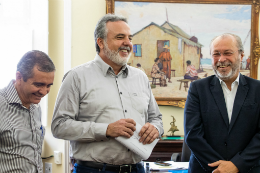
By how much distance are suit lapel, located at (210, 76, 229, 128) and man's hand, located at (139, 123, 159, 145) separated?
20.5 inches

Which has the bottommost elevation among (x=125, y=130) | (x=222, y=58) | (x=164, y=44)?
(x=125, y=130)

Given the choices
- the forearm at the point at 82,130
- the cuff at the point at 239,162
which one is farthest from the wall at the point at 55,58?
the cuff at the point at 239,162

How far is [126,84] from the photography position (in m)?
1.92

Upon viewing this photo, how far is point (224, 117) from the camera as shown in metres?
1.86

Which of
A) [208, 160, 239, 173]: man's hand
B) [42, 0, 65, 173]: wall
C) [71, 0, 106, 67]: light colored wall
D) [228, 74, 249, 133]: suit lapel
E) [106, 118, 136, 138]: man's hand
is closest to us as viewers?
[106, 118, 136, 138]: man's hand

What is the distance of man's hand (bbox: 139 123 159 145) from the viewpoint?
67.8 inches

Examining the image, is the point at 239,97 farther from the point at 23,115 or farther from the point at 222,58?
the point at 23,115

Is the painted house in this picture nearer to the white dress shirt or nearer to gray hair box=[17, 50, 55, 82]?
the white dress shirt

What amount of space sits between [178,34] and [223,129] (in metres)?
2.16

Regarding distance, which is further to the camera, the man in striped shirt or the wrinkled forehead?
the wrinkled forehead

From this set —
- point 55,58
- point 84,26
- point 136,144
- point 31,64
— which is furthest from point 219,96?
point 84,26

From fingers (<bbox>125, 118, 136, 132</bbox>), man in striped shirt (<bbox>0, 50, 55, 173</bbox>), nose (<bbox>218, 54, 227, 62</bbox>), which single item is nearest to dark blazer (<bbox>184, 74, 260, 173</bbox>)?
nose (<bbox>218, 54, 227, 62</bbox>)

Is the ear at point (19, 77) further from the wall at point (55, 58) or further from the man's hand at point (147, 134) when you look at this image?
the wall at point (55, 58)

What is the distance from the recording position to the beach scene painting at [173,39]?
146 inches
